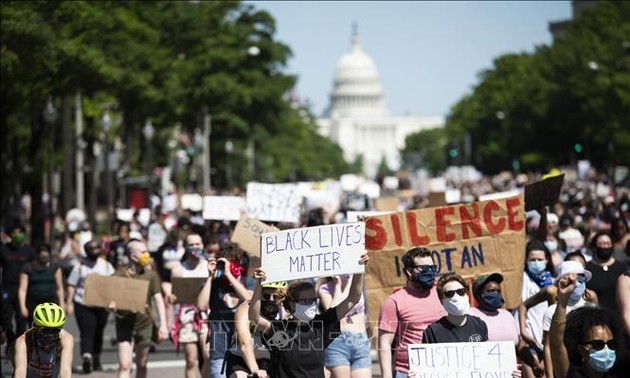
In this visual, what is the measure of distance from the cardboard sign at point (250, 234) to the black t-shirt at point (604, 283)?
9.88 ft

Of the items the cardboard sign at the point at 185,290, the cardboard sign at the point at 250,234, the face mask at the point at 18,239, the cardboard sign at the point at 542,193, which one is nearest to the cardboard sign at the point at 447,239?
the cardboard sign at the point at 542,193

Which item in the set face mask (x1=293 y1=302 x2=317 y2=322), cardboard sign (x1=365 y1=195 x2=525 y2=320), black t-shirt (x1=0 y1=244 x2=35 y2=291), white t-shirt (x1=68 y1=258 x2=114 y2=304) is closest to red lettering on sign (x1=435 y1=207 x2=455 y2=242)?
cardboard sign (x1=365 y1=195 x2=525 y2=320)

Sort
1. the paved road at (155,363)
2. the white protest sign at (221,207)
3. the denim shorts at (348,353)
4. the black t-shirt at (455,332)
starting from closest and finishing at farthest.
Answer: the black t-shirt at (455,332) → the denim shorts at (348,353) → the paved road at (155,363) → the white protest sign at (221,207)

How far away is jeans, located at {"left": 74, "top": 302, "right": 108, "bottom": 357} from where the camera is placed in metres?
19.4

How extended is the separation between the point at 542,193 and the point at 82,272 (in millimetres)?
5585

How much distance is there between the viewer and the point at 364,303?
14891 millimetres

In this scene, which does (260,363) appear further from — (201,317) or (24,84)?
(24,84)

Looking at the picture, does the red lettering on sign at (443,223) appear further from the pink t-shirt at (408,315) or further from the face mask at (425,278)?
the face mask at (425,278)

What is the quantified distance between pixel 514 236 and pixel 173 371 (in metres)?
5.98

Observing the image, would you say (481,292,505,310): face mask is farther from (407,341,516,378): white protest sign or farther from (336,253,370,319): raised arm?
(407,341,516,378): white protest sign

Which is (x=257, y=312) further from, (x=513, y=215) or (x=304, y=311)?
(x=513, y=215)

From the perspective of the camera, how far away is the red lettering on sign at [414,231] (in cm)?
1417

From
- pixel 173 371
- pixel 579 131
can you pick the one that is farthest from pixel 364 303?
pixel 579 131

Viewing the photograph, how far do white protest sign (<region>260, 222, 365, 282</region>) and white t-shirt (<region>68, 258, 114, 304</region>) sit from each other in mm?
8464
